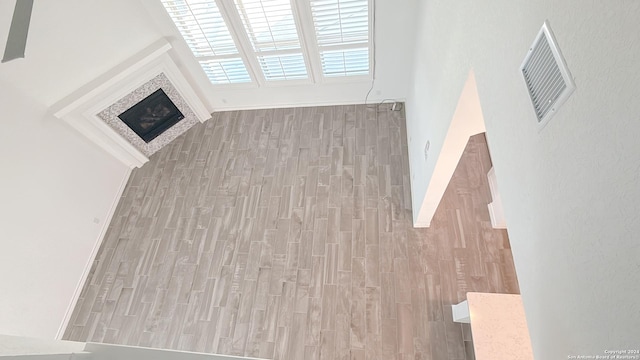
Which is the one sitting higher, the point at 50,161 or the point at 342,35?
the point at 342,35

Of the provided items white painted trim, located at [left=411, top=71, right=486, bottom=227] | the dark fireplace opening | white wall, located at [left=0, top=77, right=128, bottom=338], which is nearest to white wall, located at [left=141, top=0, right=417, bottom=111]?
the dark fireplace opening

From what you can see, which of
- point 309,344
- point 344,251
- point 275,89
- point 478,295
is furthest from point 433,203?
point 275,89

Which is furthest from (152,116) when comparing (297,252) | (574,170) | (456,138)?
(574,170)

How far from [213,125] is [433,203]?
3.49 meters

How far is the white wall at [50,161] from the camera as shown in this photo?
283cm

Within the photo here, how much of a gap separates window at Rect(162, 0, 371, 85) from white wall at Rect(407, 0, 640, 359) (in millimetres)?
2541

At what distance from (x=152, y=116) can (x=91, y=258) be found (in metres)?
1.98

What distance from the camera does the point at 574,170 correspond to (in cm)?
73

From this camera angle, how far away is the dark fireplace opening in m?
3.88

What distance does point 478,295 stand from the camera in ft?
7.43

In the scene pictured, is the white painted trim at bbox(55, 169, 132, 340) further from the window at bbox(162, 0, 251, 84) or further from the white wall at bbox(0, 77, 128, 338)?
the window at bbox(162, 0, 251, 84)

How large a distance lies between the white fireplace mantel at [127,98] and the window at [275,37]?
45cm

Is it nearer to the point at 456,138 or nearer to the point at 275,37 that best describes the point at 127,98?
the point at 275,37

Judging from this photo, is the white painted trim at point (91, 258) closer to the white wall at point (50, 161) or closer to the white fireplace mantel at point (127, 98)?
the white wall at point (50, 161)
